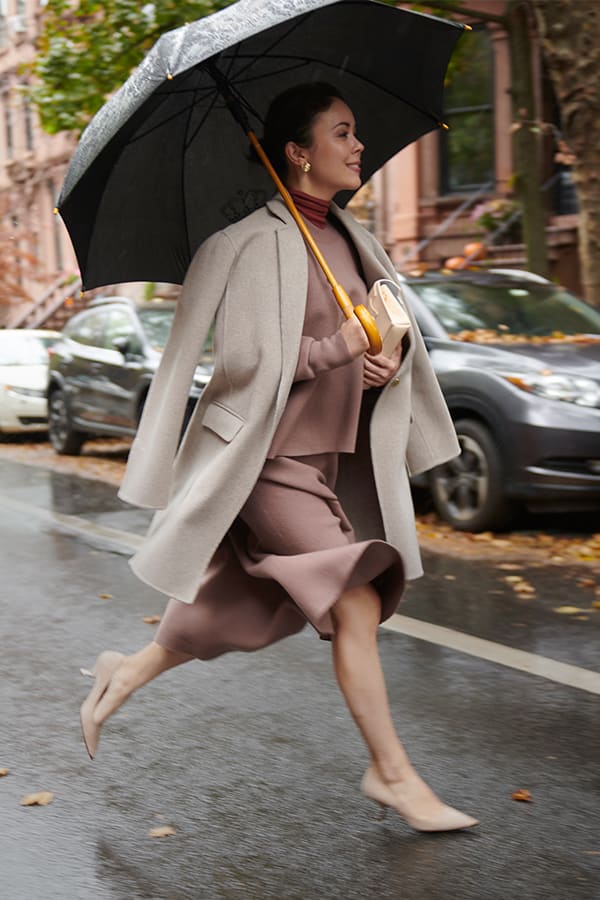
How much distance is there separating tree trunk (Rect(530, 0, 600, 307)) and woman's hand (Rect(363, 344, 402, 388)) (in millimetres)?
8459

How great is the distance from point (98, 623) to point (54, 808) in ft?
8.37

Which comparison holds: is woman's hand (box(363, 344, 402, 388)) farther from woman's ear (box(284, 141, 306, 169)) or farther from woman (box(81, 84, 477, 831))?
woman's ear (box(284, 141, 306, 169))

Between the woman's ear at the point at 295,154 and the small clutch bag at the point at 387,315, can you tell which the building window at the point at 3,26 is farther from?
the small clutch bag at the point at 387,315

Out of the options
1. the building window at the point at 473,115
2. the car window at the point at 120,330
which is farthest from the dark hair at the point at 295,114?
the building window at the point at 473,115

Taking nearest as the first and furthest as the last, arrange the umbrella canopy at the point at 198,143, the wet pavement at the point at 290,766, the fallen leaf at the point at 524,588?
the wet pavement at the point at 290,766 → the umbrella canopy at the point at 198,143 → the fallen leaf at the point at 524,588

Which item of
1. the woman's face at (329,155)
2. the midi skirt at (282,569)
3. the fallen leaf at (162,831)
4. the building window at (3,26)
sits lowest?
the fallen leaf at (162,831)

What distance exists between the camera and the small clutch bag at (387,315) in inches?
152

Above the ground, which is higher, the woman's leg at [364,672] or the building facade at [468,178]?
the building facade at [468,178]

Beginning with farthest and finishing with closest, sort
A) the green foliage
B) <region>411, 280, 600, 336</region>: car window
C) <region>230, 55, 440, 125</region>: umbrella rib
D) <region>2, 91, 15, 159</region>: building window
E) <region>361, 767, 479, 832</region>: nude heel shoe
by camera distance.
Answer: <region>2, 91, 15, 159</region>: building window
the green foliage
<region>411, 280, 600, 336</region>: car window
<region>230, 55, 440, 125</region>: umbrella rib
<region>361, 767, 479, 832</region>: nude heel shoe

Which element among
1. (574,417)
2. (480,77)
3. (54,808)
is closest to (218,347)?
(54,808)

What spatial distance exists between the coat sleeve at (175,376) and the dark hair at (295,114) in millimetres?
333

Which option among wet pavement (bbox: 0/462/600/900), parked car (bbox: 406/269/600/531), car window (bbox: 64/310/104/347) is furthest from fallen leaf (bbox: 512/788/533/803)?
car window (bbox: 64/310/104/347)

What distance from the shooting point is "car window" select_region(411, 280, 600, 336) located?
9844 millimetres

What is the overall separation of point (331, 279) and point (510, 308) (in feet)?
20.6
